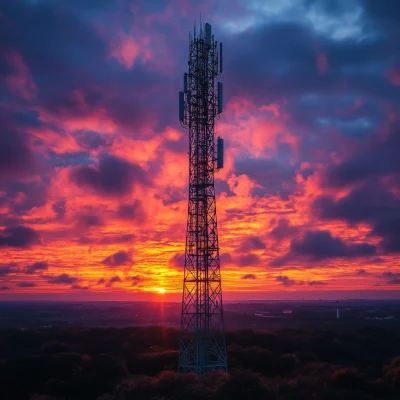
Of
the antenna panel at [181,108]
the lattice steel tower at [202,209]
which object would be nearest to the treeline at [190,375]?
the lattice steel tower at [202,209]

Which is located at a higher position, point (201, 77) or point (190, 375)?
point (201, 77)

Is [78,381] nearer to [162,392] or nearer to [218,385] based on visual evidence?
[162,392]

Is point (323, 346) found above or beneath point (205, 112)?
beneath

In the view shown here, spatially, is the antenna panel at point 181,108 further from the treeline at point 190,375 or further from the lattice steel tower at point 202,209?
the treeline at point 190,375

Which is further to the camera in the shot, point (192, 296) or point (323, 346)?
point (323, 346)

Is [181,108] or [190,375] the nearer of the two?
[190,375]

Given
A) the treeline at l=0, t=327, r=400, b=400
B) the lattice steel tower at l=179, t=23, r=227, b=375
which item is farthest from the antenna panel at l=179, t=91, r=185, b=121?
the treeline at l=0, t=327, r=400, b=400

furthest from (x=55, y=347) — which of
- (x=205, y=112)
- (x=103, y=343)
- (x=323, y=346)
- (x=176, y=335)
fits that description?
(x=205, y=112)

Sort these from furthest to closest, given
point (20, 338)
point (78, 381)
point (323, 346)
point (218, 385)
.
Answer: point (20, 338), point (323, 346), point (78, 381), point (218, 385)

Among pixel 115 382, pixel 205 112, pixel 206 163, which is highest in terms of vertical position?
pixel 205 112
